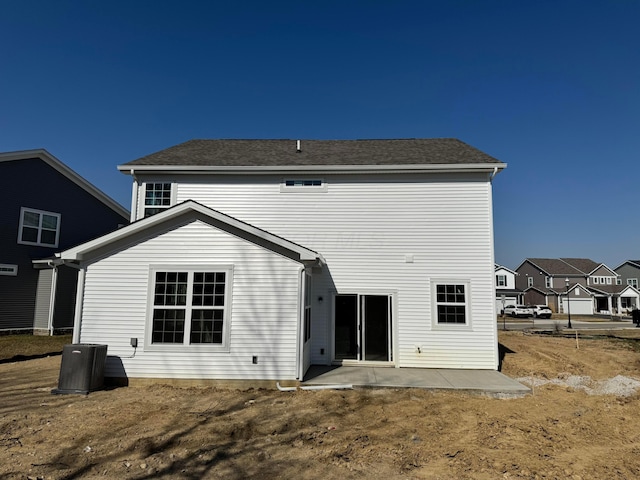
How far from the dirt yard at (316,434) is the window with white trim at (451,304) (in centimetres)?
264

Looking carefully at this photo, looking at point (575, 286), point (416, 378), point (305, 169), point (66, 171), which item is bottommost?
point (416, 378)

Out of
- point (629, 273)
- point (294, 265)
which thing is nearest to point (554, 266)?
point (629, 273)

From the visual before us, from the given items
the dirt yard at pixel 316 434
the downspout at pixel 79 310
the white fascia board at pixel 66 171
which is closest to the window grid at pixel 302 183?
the downspout at pixel 79 310

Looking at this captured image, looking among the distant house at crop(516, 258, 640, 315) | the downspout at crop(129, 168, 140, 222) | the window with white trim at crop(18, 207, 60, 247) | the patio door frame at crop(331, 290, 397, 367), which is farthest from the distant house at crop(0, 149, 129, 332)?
the distant house at crop(516, 258, 640, 315)

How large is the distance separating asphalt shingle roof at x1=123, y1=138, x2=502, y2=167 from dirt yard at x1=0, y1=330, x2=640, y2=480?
22.2 feet

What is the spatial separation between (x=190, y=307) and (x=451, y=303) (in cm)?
728

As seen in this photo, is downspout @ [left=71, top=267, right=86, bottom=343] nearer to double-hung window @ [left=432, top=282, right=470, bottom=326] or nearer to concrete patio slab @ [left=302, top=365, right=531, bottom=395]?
concrete patio slab @ [left=302, top=365, right=531, bottom=395]

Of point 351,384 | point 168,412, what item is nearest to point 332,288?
point 351,384

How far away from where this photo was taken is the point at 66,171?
64.7 feet

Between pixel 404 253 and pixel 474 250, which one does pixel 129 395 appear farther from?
pixel 474 250

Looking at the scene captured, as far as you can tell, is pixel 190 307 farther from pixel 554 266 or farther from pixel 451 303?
pixel 554 266

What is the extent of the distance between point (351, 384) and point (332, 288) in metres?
3.21

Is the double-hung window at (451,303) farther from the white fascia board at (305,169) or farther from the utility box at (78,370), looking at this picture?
the utility box at (78,370)

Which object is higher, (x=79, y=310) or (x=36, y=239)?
(x=36, y=239)
